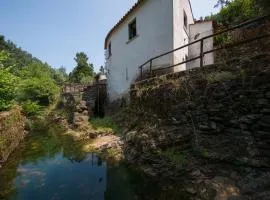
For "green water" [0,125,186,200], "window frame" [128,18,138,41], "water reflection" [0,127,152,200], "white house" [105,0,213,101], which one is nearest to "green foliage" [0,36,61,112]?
"water reflection" [0,127,152,200]

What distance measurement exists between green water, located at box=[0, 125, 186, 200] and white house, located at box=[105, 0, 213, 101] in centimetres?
621

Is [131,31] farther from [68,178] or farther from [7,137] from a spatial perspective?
[68,178]

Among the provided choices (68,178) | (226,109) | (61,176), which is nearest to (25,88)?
(61,176)

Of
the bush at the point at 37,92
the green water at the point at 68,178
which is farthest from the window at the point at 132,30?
the bush at the point at 37,92

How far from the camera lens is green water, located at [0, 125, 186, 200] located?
660cm

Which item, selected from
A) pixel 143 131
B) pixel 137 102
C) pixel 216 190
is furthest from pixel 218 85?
pixel 137 102

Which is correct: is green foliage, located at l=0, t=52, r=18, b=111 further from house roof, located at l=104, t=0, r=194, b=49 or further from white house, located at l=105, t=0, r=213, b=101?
house roof, located at l=104, t=0, r=194, b=49

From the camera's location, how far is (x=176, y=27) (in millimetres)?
11930

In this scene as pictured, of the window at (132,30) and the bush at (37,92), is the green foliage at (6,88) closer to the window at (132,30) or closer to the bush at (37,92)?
the window at (132,30)

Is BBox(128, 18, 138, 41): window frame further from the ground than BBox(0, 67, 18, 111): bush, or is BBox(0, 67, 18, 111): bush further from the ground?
BBox(128, 18, 138, 41): window frame

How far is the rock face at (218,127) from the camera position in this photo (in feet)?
17.6

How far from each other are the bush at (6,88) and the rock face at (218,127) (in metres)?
8.79

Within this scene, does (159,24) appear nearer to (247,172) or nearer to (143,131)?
(143,131)

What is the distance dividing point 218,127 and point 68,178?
5.40m
